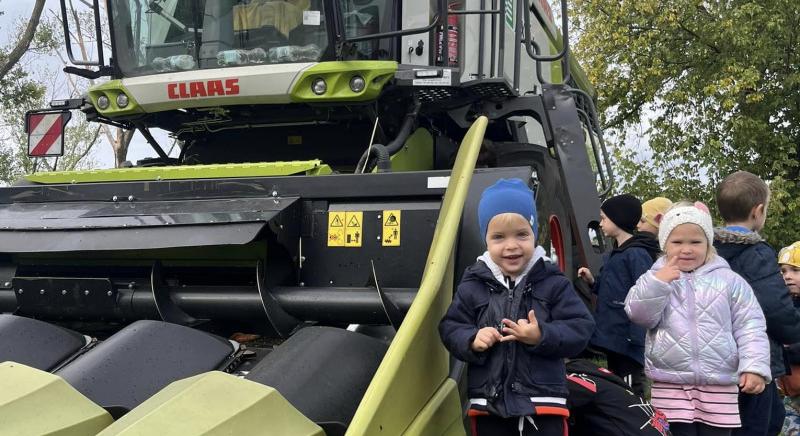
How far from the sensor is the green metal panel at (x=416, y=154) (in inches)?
168

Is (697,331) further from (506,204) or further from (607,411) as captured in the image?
(506,204)

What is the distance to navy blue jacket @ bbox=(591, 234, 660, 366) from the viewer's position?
130 inches

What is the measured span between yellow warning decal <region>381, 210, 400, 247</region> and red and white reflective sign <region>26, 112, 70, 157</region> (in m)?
2.78

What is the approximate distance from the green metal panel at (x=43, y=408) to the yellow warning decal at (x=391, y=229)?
4.20 ft

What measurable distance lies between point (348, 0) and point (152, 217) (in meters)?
1.95

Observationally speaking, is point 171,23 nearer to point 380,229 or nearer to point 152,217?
point 152,217

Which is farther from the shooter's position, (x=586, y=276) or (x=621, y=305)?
(x=586, y=276)

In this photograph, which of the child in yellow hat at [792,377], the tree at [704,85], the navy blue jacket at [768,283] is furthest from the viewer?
the tree at [704,85]

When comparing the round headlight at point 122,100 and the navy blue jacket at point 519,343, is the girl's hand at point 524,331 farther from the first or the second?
the round headlight at point 122,100

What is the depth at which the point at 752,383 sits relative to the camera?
2537 millimetres

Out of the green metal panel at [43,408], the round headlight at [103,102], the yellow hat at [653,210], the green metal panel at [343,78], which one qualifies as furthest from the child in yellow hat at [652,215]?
the round headlight at [103,102]

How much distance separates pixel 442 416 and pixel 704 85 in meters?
11.9

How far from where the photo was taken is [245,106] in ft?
14.5

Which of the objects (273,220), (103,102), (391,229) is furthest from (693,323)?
(103,102)
